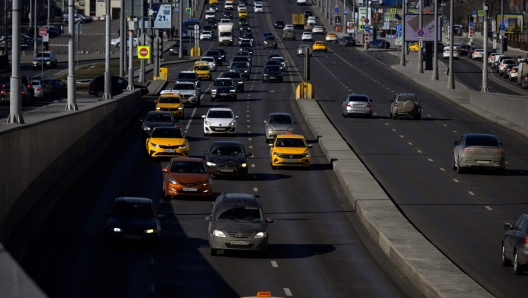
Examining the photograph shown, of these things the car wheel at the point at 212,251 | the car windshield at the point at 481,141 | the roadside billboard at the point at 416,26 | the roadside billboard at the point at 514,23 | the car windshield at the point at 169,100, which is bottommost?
the car wheel at the point at 212,251

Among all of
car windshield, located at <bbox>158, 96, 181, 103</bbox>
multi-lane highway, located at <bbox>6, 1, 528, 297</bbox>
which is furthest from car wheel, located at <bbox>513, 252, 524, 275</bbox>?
car windshield, located at <bbox>158, 96, 181, 103</bbox>

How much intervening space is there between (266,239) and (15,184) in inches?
234

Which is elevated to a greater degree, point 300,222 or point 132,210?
point 132,210

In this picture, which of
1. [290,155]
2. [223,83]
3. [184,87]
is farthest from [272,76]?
[290,155]

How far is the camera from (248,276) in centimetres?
2109

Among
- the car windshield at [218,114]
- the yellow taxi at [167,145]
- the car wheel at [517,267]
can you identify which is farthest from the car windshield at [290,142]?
the car wheel at [517,267]

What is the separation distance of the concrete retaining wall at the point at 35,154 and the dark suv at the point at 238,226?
4622 mm

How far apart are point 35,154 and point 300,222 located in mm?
7860

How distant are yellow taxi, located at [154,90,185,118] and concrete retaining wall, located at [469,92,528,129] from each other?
18.8m

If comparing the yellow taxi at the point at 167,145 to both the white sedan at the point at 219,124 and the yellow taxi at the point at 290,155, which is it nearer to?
the yellow taxi at the point at 290,155

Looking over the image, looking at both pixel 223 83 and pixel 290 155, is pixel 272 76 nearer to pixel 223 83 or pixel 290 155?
pixel 223 83

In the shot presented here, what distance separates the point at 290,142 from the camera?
40.1 m

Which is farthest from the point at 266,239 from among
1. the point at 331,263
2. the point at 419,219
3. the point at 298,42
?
the point at 298,42

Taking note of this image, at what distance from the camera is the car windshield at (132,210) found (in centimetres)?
2391
